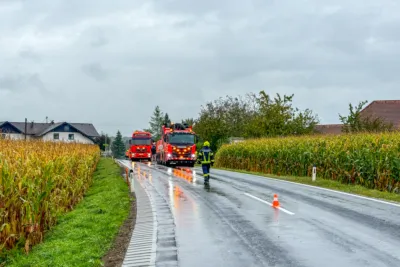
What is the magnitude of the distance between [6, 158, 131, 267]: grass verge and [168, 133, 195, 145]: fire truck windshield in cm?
2628

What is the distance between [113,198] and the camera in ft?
57.1

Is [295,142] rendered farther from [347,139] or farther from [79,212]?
[79,212]

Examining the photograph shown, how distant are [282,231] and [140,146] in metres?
51.4

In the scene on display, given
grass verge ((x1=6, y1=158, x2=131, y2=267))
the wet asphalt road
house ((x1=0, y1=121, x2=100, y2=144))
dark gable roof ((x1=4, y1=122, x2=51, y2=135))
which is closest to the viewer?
the wet asphalt road

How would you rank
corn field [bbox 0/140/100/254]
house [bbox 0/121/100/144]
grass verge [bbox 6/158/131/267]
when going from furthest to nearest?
house [bbox 0/121/100/144] → corn field [bbox 0/140/100/254] → grass verge [bbox 6/158/131/267]

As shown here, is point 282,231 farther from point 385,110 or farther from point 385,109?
point 385,109

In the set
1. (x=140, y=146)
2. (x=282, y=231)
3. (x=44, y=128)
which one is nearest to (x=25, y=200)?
(x=282, y=231)

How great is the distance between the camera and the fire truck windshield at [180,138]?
42594 mm

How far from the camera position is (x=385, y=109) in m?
63.1

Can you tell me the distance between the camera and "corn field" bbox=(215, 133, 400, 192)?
800 inches

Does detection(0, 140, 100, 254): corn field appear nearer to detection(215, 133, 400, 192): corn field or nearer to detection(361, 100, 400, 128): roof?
detection(215, 133, 400, 192): corn field

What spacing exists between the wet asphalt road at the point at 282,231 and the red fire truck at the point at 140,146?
4408 cm

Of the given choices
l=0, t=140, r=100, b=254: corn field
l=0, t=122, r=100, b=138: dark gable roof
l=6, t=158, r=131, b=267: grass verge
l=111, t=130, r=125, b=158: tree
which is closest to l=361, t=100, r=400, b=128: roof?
l=6, t=158, r=131, b=267: grass verge

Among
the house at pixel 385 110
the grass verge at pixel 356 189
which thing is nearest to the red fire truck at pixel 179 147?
the grass verge at pixel 356 189
